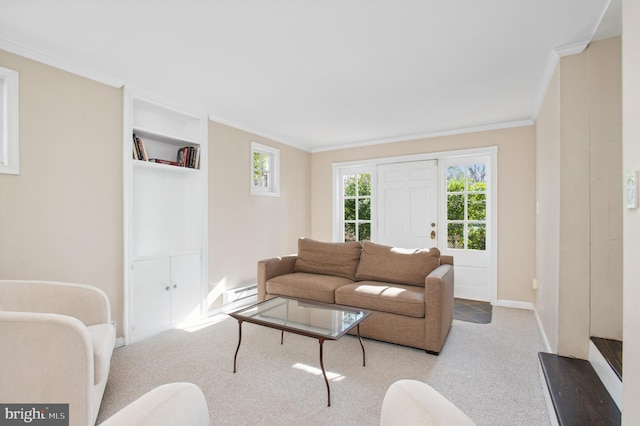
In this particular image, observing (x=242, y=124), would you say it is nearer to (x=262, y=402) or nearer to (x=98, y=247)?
(x=98, y=247)

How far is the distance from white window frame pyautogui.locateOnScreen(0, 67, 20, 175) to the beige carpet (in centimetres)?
169

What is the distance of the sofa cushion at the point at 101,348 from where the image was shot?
166 centimetres

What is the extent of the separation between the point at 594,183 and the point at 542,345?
60.4 inches

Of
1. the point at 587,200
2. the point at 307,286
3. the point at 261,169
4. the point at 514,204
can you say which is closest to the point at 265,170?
the point at 261,169

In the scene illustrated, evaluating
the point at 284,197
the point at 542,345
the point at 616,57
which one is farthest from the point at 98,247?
the point at 616,57

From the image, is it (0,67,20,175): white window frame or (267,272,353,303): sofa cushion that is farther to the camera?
(267,272,353,303): sofa cushion

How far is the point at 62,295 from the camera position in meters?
2.05

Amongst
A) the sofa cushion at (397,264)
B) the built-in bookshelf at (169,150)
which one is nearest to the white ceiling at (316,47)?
the built-in bookshelf at (169,150)

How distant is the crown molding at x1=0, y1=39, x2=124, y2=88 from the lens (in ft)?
7.16

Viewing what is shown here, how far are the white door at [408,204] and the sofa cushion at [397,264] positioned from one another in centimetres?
146

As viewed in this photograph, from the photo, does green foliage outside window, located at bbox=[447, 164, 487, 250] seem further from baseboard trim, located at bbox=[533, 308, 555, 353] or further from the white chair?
the white chair

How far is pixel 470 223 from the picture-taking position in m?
4.33

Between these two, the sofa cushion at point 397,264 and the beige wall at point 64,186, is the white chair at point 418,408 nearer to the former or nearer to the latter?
the sofa cushion at point 397,264

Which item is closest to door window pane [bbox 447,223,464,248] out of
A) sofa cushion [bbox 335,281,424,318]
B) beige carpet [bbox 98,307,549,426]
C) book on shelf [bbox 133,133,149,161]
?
beige carpet [bbox 98,307,549,426]
